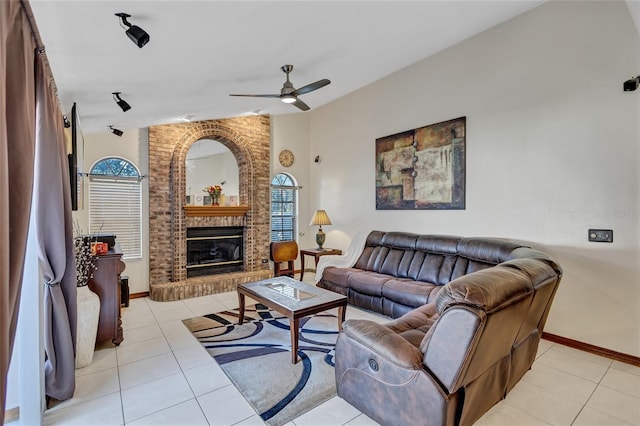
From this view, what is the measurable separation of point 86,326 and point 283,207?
13.7ft

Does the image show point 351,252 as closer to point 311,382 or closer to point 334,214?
point 334,214

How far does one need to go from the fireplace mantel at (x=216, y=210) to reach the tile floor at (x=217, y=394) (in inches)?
95.6

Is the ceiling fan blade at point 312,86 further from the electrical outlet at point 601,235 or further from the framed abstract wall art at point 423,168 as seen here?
the electrical outlet at point 601,235

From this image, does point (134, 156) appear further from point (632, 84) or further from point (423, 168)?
point (632, 84)

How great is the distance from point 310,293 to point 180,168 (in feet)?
10.8

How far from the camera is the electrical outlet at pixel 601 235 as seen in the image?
2916mm

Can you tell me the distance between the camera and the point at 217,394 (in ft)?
7.50

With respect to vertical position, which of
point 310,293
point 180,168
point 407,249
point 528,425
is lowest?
point 528,425

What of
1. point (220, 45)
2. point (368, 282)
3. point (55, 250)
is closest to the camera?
point (55, 250)

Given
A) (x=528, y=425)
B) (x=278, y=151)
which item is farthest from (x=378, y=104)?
(x=528, y=425)

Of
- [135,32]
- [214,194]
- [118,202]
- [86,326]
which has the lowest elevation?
[86,326]

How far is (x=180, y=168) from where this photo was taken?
5062 millimetres

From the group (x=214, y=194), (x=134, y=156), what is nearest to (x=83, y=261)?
(x=134, y=156)

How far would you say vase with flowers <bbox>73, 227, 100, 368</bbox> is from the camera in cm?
263
